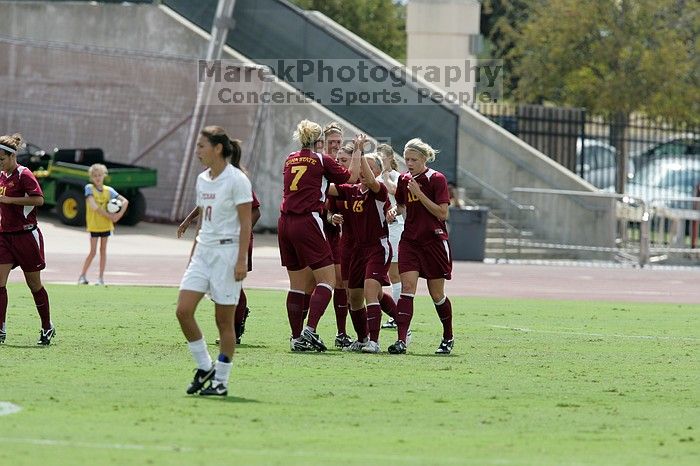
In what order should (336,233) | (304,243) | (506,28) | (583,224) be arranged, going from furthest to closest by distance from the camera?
1. (506,28)
2. (583,224)
3. (336,233)
4. (304,243)

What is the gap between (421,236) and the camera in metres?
13.4

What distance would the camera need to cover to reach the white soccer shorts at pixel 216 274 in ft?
34.2

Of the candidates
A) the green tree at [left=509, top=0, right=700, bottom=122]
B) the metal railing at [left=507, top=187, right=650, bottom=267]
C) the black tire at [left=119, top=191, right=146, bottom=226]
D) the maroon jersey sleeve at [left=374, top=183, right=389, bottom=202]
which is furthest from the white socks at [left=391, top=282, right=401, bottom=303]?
the green tree at [left=509, top=0, right=700, bottom=122]

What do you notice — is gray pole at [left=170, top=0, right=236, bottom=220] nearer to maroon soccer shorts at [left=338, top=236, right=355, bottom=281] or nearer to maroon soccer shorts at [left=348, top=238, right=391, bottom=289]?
maroon soccer shorts at [left=338, top=236, right=355, bottom=281]

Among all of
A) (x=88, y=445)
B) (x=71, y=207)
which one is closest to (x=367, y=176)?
(x=88, y=445)

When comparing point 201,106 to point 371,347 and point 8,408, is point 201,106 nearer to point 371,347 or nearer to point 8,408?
point 371,347

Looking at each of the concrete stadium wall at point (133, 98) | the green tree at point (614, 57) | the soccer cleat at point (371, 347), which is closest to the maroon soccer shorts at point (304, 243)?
the soccer cleat at point (371, 347)

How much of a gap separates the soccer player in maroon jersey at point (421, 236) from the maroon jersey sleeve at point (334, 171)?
1.63 feet

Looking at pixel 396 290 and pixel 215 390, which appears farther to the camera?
pixel 396 290

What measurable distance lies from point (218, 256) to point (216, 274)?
123 mm

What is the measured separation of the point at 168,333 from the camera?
584 inches

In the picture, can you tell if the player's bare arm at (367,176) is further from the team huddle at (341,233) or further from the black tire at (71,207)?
the black tire at (71,207)

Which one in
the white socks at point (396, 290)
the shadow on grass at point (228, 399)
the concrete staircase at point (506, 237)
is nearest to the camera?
the shadow on grass at point (228, 399)

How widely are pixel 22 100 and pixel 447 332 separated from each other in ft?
69.3
